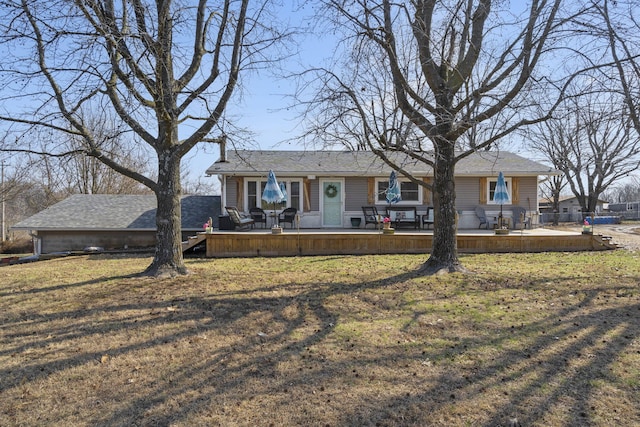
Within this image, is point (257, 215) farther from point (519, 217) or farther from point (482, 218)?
point (519, 217)

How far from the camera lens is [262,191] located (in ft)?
51.8

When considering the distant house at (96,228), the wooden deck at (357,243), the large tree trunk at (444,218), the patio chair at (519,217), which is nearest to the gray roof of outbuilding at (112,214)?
the distant house at (96,228)

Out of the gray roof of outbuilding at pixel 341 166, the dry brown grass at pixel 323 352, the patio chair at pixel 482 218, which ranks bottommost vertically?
→ the dry brown grass at pixel 323 352

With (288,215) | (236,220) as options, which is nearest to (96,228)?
(236,220)

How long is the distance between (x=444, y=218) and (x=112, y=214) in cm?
1465

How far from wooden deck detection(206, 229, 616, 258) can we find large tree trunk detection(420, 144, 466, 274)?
3545 millimetres

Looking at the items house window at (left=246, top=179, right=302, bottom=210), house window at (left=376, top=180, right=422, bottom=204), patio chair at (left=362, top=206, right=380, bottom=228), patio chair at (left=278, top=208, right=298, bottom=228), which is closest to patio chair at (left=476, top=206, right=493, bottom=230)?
house window at (left=376, top=180, right=422, bottom=204)

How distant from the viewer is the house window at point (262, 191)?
15750 millimetres

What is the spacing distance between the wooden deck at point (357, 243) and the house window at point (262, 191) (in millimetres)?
3986

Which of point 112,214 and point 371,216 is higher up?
point 112,214

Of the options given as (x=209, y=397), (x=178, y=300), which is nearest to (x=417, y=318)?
(x=209, y=397)

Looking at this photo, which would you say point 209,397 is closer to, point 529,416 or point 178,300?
point 529,416

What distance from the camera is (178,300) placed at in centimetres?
627

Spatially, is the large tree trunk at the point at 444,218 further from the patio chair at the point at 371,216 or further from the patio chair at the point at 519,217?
the patio chair at the point at 519,217
